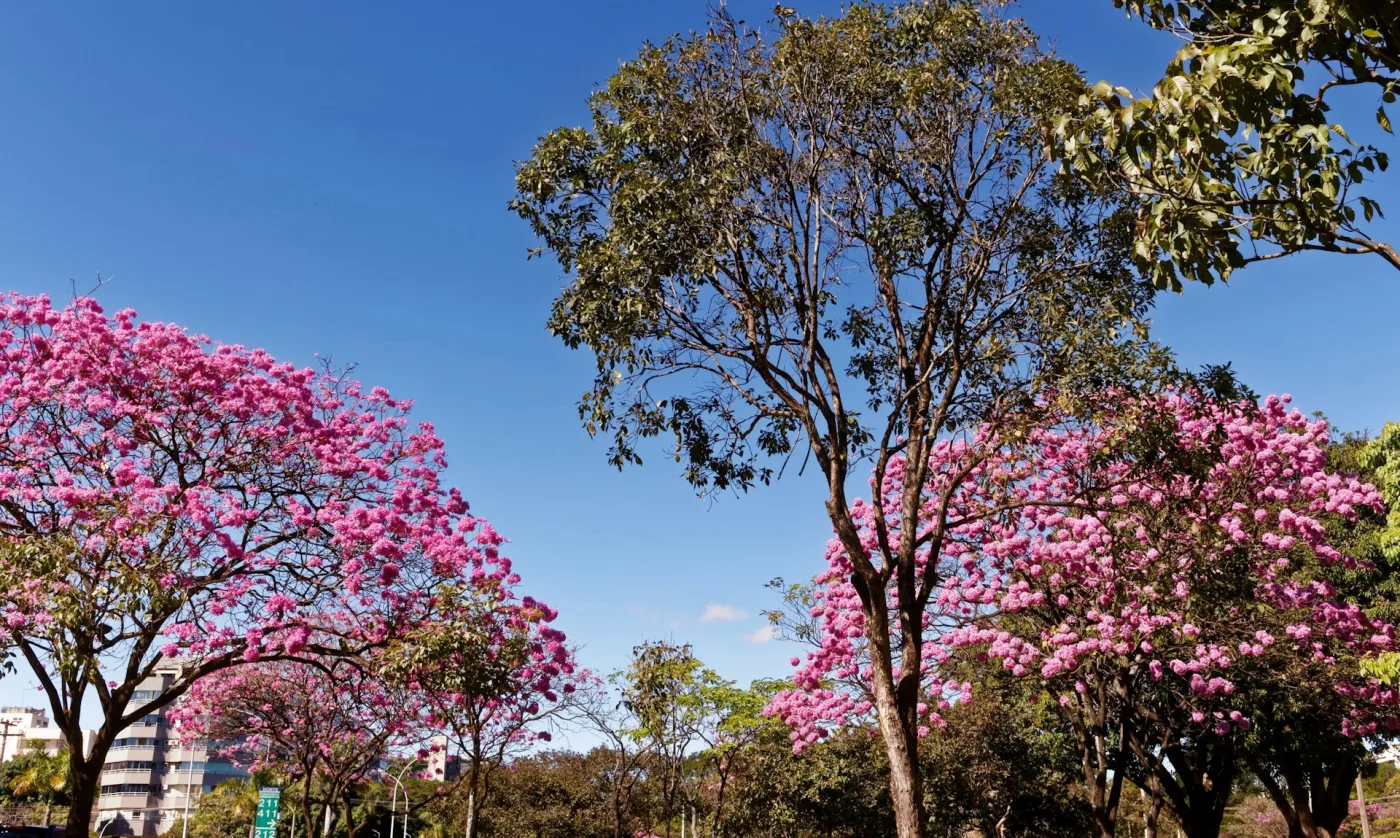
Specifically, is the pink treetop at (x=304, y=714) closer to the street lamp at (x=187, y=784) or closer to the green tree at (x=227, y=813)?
the street lamp at (x=187, y=784)

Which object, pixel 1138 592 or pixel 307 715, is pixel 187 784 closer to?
pixel 307 715

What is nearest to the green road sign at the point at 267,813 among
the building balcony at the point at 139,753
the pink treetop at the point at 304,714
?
the pink treetop at the point at 304,714

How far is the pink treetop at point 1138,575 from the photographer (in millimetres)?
16234

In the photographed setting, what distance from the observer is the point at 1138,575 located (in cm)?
1536

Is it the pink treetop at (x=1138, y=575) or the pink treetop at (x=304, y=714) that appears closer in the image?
the pink treetop at (x=1138, y=575)

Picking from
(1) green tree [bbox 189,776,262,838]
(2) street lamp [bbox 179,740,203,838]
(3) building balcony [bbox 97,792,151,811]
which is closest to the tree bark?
(2) street lamp [bbox 179,740,203,838]

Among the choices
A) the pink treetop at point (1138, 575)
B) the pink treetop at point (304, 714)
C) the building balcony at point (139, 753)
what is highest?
the pink treetop at point (1138, 575)

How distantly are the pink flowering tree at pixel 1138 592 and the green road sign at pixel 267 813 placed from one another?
10.7m

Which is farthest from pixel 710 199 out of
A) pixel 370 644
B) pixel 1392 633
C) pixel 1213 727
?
pixel 1213 727

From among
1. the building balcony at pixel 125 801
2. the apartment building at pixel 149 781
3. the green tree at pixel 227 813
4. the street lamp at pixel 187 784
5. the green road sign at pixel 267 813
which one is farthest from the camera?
the apartment building at pixel 149 781

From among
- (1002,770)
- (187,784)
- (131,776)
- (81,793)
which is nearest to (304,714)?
(81,793)

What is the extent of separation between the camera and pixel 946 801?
Answer: 2623cm

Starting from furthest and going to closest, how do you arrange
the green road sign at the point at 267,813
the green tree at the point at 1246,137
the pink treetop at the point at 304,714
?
the pink treetop at the point at 304,714, the green road sign at the point at 267,813, the green tree at the point at 1246,137

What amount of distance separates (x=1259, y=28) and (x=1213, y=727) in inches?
830
